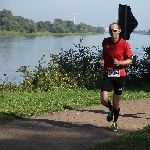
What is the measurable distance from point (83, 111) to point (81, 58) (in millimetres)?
6324

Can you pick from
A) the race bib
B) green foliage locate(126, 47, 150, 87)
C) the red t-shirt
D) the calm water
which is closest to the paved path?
the race bib

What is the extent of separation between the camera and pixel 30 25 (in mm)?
76812

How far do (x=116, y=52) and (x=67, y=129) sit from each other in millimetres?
1474

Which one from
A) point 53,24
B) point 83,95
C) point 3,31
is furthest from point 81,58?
point 53,24

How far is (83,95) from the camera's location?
10.5m

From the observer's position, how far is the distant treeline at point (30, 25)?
6788cm

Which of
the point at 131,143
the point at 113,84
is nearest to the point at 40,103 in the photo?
the point at 113,84

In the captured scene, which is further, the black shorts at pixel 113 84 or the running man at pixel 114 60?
the black shorts at pixel 113 84

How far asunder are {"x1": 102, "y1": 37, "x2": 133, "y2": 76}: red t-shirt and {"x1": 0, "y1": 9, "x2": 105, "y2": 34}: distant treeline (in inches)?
2411

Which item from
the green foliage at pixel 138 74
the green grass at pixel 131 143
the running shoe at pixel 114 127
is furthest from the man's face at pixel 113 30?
the green foliage at pixel 138 74

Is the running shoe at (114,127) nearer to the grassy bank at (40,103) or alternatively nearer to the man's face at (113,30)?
the man's face at (113,30)

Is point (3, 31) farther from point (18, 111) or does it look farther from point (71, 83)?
point (18, 111)

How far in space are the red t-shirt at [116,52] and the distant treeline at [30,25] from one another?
6124 cm

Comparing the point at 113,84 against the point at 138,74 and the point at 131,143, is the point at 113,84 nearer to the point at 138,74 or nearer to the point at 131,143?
the point at 131,143
